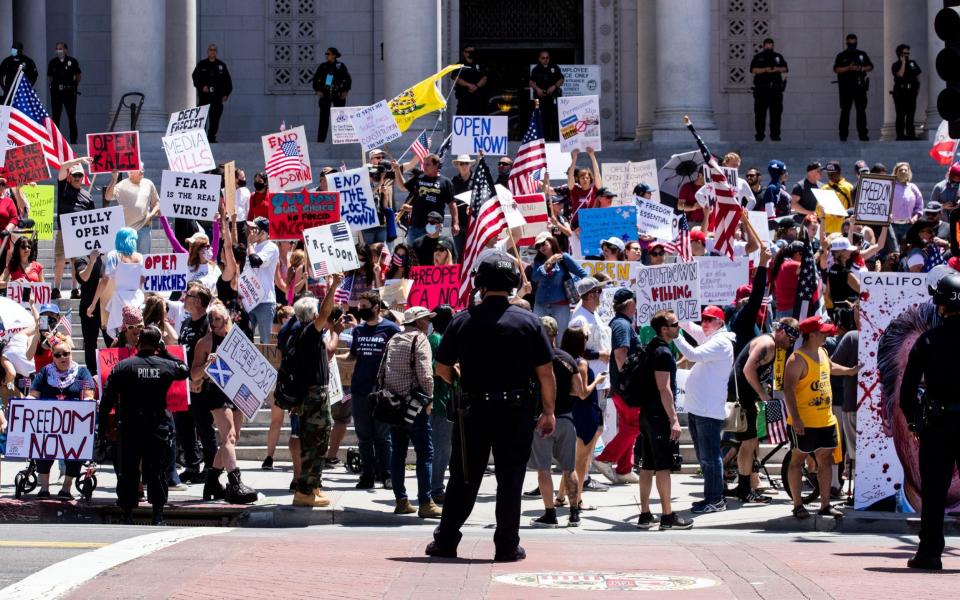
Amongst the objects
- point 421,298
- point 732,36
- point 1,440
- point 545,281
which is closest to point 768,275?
point 545,281

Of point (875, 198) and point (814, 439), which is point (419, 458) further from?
point (875, 198)

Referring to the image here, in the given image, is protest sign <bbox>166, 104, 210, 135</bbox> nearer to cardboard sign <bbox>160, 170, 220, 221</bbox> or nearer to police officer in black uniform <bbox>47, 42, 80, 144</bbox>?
cardboard sign <bbox>160, 170, 220, 221</bbox>

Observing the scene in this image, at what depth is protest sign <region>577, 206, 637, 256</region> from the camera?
65.4ft

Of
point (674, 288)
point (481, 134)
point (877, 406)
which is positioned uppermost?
point (481, 134)

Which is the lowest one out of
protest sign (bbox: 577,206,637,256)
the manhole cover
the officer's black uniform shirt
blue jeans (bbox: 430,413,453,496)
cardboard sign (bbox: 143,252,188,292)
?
the manhole cover

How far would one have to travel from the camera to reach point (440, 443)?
50.0 feet

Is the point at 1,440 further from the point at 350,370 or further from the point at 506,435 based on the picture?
the point at 506,435

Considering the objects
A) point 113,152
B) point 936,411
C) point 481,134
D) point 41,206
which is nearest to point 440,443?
point 936,411

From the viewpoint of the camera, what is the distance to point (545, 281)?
1750 cm

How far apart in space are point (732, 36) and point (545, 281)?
17.8 meters

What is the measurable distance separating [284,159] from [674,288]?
20.0ft

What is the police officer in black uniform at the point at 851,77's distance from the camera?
95.3 ft

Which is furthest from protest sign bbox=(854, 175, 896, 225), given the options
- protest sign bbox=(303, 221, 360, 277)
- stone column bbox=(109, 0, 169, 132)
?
stone column bbox=(109, 0, 169, 132)

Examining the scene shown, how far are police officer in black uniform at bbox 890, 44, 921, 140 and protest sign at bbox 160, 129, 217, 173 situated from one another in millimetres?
12546
